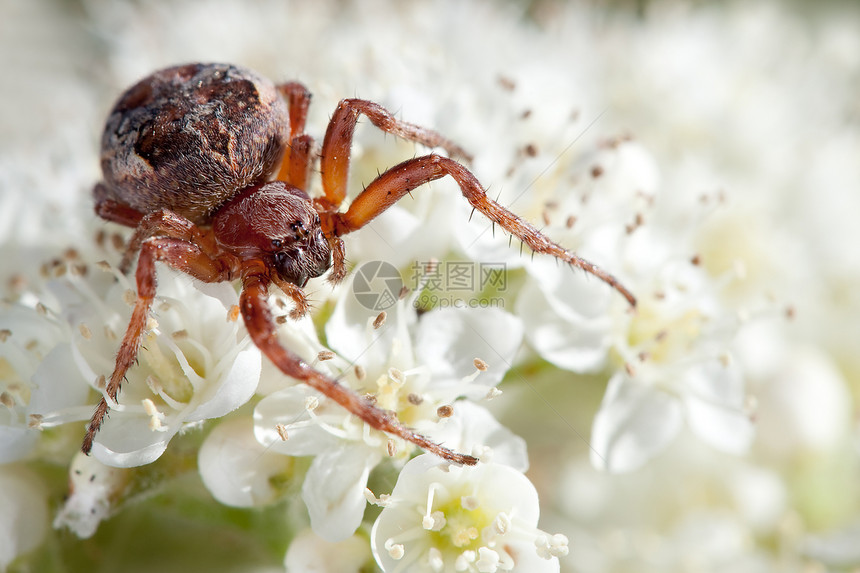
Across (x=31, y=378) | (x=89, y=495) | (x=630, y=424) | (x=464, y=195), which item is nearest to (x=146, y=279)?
(x=31, y=378)

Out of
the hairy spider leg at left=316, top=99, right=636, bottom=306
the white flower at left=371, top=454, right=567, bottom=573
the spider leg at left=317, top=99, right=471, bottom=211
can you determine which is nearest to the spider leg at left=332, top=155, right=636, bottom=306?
the hairy spider leg at left=316, top=99, right=636, bottom=306

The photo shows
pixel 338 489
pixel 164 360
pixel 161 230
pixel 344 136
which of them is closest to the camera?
pixel 338 489

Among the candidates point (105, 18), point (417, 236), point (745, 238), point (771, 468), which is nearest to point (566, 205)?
point (417, 236)

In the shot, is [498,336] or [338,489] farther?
[498,336]

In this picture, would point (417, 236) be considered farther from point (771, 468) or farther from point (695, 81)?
point (695, 81)

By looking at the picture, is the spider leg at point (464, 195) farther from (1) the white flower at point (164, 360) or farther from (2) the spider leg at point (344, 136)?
(1) the white flower at point (164, 360)

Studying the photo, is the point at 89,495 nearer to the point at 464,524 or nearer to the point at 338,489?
the point at 338,489

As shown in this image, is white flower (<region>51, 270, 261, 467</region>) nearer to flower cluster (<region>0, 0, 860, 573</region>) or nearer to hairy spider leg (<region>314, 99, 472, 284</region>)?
flower cluster (<region>0, 0, 860, 573</region>)
